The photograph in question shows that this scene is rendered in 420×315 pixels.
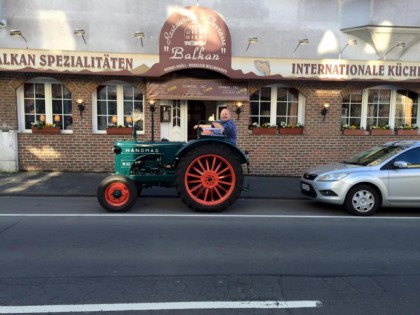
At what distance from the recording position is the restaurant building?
441 inches

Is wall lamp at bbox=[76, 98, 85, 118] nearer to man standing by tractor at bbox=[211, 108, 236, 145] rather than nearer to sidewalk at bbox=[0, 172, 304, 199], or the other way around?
sidewalk at bbox=[0, 172, 304, 199]

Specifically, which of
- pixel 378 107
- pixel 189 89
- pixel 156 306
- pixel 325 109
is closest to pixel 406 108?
pixel 378 107

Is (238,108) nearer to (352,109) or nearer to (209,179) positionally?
(352,109)

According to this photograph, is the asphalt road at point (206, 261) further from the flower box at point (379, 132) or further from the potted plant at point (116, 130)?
the flower box at point (379, 132)

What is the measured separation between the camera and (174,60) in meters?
11.2

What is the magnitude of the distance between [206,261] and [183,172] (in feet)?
8.84

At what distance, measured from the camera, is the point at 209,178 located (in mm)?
7359

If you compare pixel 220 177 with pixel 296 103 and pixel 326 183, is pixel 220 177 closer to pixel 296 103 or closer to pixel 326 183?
pixel 326 183

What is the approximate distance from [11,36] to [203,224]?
28.5 feet

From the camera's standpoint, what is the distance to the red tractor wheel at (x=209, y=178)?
7254 mm

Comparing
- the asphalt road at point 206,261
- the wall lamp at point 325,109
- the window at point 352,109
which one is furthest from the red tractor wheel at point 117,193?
the window at point 352,109

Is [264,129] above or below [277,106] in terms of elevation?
below

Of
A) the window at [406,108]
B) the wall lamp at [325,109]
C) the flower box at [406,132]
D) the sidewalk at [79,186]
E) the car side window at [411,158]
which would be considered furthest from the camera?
the window at [406,108]

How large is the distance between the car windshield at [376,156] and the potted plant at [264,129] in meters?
3.94
